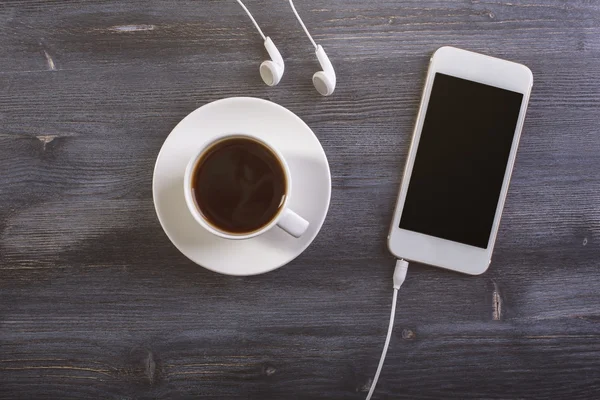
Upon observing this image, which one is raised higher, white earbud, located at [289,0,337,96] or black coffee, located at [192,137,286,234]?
white earbud, located at [289,0,337,96]

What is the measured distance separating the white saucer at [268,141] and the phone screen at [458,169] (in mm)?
179

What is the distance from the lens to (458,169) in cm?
84

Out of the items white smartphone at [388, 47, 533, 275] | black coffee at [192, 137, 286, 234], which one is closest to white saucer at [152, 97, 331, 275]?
black coffee at [192, 137, 286, 234]

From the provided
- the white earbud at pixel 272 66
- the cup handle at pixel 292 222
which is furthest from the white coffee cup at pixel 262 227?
the white earbud at pixel 272 66

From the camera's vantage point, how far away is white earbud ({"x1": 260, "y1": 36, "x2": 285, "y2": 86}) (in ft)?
2.65

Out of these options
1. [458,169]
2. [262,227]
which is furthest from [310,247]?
[458,169]

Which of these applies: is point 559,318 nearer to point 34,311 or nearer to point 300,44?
point 300,44

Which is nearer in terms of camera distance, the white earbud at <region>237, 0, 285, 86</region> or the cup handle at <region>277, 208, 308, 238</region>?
the cup handle at <region>277, 208, 308, 238</region>

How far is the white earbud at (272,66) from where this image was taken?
0.81 metres

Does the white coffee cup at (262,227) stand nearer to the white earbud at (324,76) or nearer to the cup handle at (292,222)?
the cup handle at (292,222)

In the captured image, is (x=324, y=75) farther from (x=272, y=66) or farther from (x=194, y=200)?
(x=194, y=200)

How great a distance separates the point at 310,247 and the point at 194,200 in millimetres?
223

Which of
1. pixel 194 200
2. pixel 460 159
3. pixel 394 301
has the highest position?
pixel 460 159

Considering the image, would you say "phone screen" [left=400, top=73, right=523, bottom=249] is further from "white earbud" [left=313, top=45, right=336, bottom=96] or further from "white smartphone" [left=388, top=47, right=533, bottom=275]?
"white earbud" [left=313, top=45, right=336, bottom=96]
